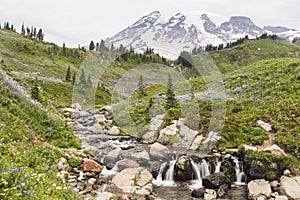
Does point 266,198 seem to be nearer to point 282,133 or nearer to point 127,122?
point 282,133

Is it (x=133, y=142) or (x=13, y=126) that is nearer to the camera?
(x=13, y=126)

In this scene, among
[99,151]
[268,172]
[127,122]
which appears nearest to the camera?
[268,172]

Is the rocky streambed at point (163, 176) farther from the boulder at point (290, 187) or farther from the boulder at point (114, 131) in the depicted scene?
the boulder at point (114, 131)

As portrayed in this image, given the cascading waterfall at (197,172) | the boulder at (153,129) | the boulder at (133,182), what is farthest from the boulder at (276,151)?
the boulder at (153,129)

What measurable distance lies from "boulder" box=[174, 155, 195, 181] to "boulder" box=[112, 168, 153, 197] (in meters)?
1.96

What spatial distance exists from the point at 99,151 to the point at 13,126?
7150mm

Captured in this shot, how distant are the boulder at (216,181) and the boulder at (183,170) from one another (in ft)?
4.26

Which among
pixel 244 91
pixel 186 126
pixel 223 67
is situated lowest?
pixel 186 126

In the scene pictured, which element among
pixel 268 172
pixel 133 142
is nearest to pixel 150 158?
pixel 133 142

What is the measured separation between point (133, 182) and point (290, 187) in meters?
8.15

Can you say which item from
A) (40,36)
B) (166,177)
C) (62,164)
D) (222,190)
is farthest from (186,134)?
(40,36)

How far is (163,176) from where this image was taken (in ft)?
52.5

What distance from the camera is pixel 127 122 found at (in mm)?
31312

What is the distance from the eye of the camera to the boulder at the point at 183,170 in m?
15.9
